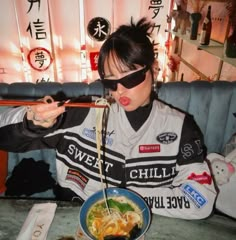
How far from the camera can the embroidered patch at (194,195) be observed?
1321 millimetres

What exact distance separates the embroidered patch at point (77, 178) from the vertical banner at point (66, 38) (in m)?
3.05

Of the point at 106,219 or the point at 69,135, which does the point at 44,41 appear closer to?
the point at 69,135

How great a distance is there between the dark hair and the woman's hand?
1.19ft

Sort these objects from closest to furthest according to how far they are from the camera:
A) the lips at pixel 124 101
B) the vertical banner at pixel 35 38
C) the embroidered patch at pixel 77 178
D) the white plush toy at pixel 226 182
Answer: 1. the lips at pixel 124 101
2. the embroidered patch at pixel 77 178
3. the white plush toy at pixel 226 182
4. the vertical banner at pixel 35 38

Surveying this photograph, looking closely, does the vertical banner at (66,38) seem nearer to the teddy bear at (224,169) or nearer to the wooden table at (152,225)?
the teddy bear at (224,169)

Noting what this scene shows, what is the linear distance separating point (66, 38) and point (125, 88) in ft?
10.6

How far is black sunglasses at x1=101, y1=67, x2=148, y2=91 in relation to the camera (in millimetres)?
1334

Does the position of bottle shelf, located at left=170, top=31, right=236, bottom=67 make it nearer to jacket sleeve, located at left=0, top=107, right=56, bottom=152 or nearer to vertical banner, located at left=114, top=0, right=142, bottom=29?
vertical banner, located at left=114, top=0, right=142, bottom=29

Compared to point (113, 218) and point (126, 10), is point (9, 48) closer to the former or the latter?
point (126, 10)

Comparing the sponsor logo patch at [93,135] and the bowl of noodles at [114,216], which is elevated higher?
the sponsor logo patch at [93,135]

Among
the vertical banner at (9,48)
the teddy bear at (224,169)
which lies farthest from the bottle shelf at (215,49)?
the vertical banner at (9,48)

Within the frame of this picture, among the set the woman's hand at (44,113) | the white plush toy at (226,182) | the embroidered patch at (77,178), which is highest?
the woman's hand at (44,113)

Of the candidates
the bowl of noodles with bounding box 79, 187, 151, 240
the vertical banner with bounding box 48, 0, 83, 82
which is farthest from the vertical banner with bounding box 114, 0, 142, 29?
the bowl of noodles with bounding box 79, 187, 151, 240

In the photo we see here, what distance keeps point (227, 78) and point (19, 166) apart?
2678mm
